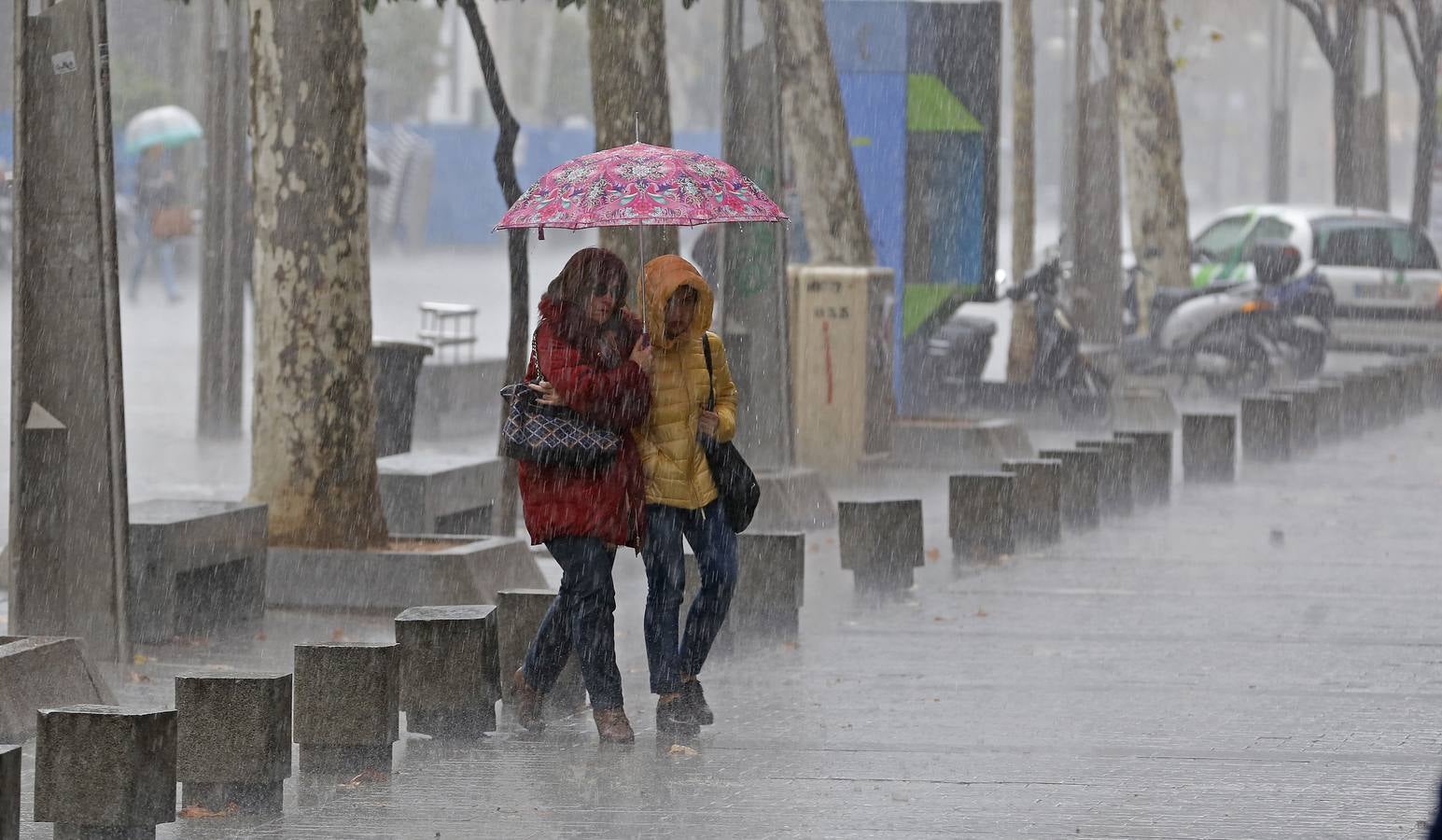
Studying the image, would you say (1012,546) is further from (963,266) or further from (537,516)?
(963,266)

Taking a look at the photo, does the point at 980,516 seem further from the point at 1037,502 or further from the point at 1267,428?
the point at 1267,428

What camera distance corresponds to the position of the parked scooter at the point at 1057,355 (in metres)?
20.0

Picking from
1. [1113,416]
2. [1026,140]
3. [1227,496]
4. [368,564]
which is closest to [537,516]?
[368,564]

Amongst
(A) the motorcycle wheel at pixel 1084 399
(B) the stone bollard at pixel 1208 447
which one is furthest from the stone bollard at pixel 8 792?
(A) the motorcycle wheel at pixel 1084 399

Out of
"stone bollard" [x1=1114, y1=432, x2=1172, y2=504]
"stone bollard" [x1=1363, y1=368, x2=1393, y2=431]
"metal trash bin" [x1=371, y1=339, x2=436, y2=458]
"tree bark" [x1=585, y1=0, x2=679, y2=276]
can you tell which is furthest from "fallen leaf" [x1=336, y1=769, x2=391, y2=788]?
"stone bollard" [x1=1363, y1=368, x2=1393, y2=431]

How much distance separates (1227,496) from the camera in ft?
49.2

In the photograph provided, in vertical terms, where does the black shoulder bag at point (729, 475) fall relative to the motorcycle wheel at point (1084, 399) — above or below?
above

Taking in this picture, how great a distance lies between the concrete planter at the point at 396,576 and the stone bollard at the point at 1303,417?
961cm

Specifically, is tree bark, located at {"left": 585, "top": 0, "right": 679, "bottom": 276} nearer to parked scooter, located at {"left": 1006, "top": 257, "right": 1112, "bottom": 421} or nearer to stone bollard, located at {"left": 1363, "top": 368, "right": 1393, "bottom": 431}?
parked scooter, located at {"left": 1006, "top": 257, "right": 1112, "bottom": 421}

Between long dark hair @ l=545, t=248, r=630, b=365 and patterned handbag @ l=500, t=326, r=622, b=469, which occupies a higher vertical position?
long dark hair @ l=545, t=248, r=630, b=365

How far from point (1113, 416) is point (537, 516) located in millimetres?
12679

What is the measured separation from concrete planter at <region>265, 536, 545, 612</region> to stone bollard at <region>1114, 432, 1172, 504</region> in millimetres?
5544

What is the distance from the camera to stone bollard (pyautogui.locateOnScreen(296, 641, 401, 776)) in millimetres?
6984

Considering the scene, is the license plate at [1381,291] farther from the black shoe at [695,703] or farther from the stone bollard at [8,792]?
the stone bollard at [8,792]
